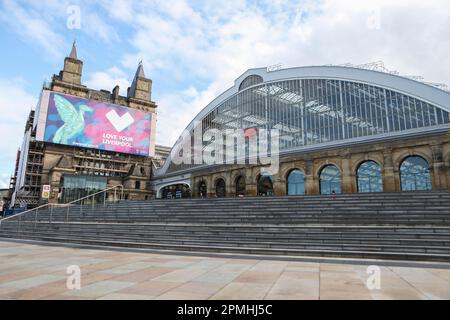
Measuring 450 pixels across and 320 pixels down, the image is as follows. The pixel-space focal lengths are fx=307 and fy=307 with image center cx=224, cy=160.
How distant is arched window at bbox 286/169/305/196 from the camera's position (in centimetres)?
3200

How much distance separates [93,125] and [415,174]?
193 feet

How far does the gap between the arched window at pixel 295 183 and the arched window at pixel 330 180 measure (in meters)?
2.04

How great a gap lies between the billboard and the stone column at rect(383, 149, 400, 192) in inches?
2158

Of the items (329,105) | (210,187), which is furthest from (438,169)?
(210,187)

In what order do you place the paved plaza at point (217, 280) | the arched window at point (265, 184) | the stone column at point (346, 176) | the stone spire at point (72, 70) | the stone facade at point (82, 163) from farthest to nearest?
the stone spire at point (72, 70) < the stone facade at point (82, 163) < the arched window at point (265, 184) < the stone column at point (346, 176) < the paved plaza at point (217, 280)

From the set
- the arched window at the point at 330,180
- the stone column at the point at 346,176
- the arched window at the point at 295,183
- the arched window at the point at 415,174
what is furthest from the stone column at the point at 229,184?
the arched window at the point at 415,174

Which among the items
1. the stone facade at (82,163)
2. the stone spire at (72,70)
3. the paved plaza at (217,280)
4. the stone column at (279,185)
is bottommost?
the paved plaza at (217,280)

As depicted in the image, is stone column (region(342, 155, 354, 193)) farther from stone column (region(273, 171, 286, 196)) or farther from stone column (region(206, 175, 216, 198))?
stone column (region(206, 175, 216, 198))

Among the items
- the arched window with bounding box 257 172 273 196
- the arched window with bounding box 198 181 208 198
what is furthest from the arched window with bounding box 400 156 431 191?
the arched window with bounding box 198 181 208 198

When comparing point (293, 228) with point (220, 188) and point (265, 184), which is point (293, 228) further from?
point (220, 188)

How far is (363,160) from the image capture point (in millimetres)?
28203

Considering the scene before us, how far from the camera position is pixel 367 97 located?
29031 mm

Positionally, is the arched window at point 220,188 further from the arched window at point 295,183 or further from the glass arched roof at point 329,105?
the arched window at point 295,183

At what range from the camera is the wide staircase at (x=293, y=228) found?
37.3ft
